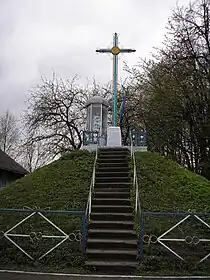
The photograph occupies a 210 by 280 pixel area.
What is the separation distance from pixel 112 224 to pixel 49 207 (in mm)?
2386

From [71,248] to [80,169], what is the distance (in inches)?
214

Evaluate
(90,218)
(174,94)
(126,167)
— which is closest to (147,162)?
(126,167)

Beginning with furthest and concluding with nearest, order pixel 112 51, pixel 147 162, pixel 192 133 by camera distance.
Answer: pixel 192 133 → pixel 112 51 → pixel 147 162

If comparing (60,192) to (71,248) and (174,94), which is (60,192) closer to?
(71,248)

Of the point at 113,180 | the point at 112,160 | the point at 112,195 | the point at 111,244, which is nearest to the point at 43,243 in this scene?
the point at 111,244

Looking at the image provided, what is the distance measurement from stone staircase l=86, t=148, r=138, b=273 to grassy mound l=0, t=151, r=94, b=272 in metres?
0.41

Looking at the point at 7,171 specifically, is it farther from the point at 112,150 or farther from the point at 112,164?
the point at 112,164

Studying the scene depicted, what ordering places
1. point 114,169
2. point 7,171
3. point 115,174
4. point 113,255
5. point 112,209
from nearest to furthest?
1. point 113,255
2. point 112,209
3. point 115,174
4. point 114,169
5. point 7,171

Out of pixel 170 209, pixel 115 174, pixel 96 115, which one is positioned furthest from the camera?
pixel 96 115

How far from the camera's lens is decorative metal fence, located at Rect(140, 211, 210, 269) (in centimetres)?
807

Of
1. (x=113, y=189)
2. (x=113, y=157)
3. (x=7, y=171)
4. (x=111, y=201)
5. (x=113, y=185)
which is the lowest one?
(x=111, y=201)

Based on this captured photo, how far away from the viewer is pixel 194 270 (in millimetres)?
7797

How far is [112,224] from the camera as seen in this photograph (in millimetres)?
9422

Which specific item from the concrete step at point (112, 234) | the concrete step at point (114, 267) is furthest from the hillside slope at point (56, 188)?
the concrete step at point (114, 267)
